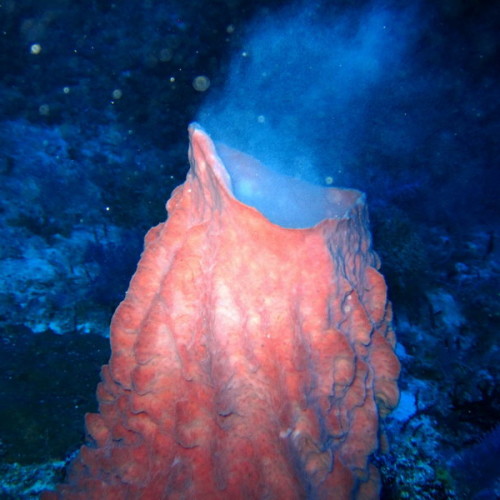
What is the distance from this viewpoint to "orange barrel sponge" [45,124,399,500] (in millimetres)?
1817

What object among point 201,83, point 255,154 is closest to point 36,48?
point 201,83

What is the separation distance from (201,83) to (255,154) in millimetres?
1624

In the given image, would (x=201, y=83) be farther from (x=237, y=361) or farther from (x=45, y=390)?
(x=45, y=390)

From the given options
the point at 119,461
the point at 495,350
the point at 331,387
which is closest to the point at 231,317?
the point at 331,387

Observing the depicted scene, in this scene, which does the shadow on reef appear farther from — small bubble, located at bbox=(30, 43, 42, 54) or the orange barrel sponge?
small bubble, located at bbox=(30, 43, 42, 54)

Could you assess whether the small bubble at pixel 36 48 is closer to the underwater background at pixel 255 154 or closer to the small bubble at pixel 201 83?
the underwater background at pixel 255 154

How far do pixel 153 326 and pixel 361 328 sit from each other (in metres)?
1.39

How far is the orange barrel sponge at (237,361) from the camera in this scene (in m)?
1.82

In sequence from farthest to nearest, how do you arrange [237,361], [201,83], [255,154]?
[201,83], [255,154], [237,361]

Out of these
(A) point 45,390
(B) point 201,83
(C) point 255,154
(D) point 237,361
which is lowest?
(D) point 237,361

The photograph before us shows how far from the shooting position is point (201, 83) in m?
4.70

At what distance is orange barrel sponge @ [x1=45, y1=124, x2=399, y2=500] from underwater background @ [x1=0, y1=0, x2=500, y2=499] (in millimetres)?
1167

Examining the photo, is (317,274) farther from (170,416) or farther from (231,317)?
(170,416)

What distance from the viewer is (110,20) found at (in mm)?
3891
